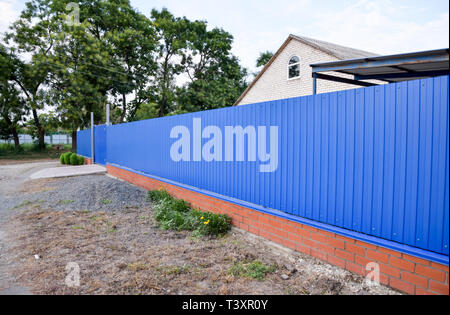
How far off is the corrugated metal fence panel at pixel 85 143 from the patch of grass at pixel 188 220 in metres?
12.8

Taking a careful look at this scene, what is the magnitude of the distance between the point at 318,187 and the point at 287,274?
1132mm

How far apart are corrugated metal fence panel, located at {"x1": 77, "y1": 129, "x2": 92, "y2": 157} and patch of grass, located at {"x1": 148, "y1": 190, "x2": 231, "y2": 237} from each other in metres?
12.8

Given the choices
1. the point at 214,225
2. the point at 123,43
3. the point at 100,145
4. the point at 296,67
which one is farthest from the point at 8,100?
the point at 214,225

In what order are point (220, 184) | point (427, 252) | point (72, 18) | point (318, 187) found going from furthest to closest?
point (72, 18)
point (220, 184)
point (318, 187)
point (427, 252)

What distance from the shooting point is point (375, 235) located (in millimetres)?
3252

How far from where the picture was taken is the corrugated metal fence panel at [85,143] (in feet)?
58.1

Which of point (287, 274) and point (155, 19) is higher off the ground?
point (155, 19)

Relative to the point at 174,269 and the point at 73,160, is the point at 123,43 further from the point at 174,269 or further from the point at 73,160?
the point at 174,269

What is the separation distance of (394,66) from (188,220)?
416cm

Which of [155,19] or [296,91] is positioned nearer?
[296,91]

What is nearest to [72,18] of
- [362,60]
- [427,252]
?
[362,60]

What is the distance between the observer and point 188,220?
5617 millimetres
